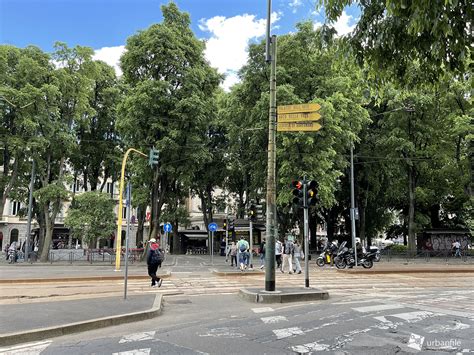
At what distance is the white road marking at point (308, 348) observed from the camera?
6773mm

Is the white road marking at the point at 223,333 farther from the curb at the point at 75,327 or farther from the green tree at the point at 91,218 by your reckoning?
the green tree at the point at 91,218

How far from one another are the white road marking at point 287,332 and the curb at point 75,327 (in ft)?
10.5

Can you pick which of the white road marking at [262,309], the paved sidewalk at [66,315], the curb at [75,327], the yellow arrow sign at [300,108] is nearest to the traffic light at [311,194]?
the yellow arrow sign at [300,108]

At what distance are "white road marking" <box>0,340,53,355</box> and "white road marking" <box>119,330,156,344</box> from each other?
1214mm

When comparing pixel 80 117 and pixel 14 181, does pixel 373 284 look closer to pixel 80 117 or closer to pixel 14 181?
pixel 80 117

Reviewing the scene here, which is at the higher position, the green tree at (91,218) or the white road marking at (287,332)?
the green tree at (91,218)

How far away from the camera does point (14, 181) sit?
36.5 m

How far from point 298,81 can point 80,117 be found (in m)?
17.2

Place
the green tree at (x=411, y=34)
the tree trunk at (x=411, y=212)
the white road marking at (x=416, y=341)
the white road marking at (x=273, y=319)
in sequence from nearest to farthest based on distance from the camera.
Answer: the green tree at (x=411, y=34) → the white road marking at (x=416, y=341) → the white road marking at (x=273, y=319) → the tree trunk at (x=411, y=212)

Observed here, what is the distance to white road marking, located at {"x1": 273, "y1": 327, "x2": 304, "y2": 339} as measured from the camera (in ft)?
25.7

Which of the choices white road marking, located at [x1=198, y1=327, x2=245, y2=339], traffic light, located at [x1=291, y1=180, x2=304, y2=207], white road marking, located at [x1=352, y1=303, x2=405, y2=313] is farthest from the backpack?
white road marking, located at [x1=198, y1=327, x2=245, y2=339]

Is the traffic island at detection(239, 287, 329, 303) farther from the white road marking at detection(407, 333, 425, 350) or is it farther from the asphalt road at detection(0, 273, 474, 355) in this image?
the white road marking at detection(407, 333, 425, 350)

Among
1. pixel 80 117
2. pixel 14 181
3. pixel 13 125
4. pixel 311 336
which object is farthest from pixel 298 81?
pixel 311 336

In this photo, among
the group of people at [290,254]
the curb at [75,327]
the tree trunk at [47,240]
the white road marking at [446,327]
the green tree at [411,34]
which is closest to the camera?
the green tree at [411,34]
